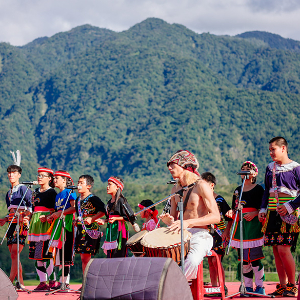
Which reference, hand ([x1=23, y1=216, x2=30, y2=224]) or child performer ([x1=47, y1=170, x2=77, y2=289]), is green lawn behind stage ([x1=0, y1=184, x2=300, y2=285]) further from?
child performer ([x1=47, y1=170, x2=77, y2=289])

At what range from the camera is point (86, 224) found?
809 centimetres

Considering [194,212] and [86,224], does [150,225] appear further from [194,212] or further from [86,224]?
[194,212]

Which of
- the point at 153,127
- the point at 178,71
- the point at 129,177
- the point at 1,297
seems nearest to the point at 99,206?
the point at 1,297

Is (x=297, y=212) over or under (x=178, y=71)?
under

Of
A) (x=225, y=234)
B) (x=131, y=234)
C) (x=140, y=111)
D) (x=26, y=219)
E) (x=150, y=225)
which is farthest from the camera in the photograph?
(x=140, y=111)

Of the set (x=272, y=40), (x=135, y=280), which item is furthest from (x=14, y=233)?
(x=272, y=40)

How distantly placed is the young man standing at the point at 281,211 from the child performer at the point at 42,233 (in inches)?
127

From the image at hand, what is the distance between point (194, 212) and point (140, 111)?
84.7 meters

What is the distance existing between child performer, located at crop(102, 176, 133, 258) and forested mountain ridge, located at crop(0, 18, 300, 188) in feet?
201

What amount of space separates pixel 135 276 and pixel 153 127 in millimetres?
79100

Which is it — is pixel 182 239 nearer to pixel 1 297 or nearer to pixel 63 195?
pixel 1 297

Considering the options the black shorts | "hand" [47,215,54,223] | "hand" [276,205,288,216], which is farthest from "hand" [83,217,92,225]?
"hand" [276,205,288,216]

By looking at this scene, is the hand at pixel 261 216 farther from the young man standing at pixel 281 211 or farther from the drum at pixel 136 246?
the drum at pixel 136 246

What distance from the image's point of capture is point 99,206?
26.5 feet
